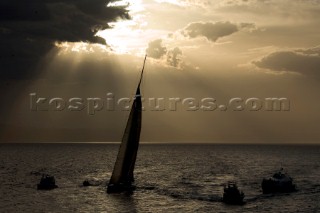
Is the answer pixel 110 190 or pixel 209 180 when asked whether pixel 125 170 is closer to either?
pixel 110 190

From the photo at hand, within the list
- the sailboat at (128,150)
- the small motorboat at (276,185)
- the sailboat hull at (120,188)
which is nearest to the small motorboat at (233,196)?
the small motorboat at (276,185)

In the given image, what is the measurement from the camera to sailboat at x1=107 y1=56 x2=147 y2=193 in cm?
8012

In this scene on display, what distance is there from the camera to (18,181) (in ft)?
382

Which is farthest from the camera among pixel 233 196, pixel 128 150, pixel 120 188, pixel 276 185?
pixel 276 185

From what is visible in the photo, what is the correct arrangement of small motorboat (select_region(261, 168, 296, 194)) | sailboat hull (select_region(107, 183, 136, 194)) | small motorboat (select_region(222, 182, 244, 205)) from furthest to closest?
small motorboat (select_region(261, 168, 296, 194))
sailboat hull (select_region(107, 183, 136, 194))
small motorboat (select_region(222, 182, 244, 205))

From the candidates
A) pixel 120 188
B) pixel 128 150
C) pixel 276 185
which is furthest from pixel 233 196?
pixel 120 188

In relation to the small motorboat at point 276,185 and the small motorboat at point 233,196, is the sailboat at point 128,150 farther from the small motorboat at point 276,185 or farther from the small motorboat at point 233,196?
the small motorboat at point 276,185

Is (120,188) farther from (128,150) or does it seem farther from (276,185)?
(276,185)

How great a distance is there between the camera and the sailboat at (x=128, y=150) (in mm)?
80125

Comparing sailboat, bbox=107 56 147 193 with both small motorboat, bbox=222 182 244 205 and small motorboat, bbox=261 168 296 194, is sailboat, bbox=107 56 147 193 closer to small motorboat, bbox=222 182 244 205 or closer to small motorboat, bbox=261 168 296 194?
small motorboat, bbox=222 182 244 205

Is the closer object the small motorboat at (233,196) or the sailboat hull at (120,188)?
the small motorboat at (233,196)

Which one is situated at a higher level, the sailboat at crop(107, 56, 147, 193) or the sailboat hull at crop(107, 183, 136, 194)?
the sailboat at crop(107, 56, 147, 193)

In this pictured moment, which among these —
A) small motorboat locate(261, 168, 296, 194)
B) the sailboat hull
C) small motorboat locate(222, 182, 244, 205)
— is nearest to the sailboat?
the sailboat hull

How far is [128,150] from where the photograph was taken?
81.8 metres
